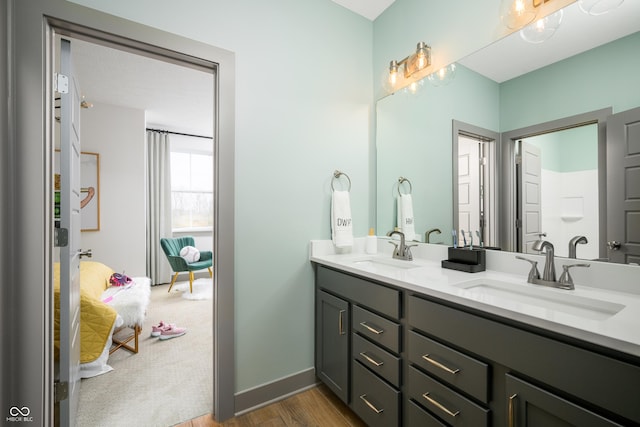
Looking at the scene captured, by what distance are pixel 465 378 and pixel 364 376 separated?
600 millimetres

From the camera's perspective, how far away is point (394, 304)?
1293 mm

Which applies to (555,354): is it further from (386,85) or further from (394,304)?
(386,85)

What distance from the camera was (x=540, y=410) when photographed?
82 centimetres

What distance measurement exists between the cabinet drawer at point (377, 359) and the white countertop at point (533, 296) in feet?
1.12

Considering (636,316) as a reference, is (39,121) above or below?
above

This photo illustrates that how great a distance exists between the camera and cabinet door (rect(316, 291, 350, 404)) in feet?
5.29

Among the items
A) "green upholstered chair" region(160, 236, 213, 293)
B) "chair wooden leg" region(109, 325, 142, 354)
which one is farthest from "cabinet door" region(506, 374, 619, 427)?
"green upholstered chair" region(160, 236, 213, 293)

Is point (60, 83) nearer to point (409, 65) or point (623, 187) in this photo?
point (409, 65)

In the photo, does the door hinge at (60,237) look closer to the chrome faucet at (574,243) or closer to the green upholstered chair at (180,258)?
the chrome faucet at (574,243)

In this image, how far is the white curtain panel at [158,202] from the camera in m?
4.60

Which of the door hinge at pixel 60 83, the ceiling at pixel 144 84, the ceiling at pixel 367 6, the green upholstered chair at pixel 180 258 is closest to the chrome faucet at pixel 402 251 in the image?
the ceiling at pixel 367 6

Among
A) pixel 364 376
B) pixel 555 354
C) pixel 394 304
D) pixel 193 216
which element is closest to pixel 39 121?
pixel 394 304

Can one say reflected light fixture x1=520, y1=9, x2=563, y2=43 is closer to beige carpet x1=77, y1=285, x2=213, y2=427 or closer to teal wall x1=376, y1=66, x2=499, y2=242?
teal wall x1=376, y1=66, x2=499, y2=242

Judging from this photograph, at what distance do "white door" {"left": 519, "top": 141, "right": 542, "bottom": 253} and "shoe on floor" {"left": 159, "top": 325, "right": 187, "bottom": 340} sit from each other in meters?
2.87
